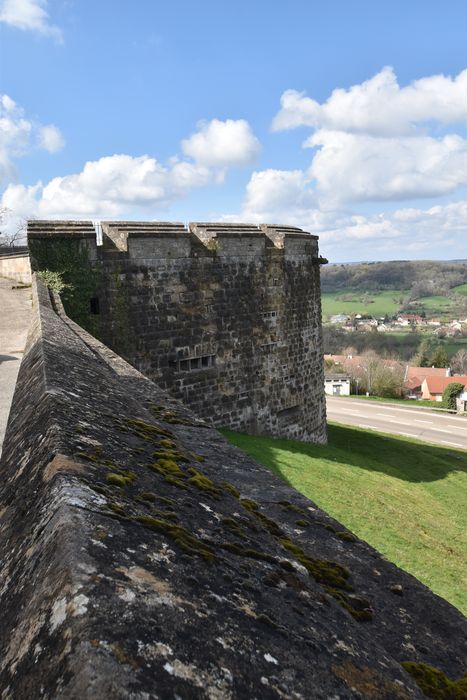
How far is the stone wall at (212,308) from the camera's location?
41.8 feet

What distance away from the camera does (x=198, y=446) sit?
4.06 meters

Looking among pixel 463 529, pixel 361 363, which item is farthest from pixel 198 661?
pixel 361 363

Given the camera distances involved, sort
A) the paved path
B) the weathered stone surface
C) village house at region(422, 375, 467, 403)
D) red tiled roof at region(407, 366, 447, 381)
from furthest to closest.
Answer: red tiled roof at region(407, 366, 447, 381) < village house at region(422, 375, 467, 403) < the paved path < the weathered stone surface

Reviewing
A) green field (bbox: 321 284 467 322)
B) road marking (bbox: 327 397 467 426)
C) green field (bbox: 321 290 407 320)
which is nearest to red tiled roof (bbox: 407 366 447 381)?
road marking (bbox: 327 397 467 426)

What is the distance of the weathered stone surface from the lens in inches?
47.1

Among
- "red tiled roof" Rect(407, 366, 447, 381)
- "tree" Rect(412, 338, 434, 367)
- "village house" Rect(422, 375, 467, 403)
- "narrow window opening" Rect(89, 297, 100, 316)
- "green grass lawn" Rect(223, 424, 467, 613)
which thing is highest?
"narrow window opening" Rect(89, 297, 100, 316)

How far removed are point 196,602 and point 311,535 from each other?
172 cm

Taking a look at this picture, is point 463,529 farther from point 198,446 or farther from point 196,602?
point 196,602

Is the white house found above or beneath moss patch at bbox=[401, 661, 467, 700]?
beneath

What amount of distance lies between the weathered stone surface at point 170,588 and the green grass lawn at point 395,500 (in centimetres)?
607

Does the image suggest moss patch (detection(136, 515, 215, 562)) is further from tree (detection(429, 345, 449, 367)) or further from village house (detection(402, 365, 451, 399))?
tree (detection(429, 345, 449, 367))

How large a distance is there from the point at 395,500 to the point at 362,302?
6500 inches

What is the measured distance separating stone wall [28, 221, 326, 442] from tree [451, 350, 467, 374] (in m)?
84.2

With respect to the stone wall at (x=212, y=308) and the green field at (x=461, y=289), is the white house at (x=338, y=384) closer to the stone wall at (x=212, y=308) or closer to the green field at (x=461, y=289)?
the stone wall at (x=212, y=308)
